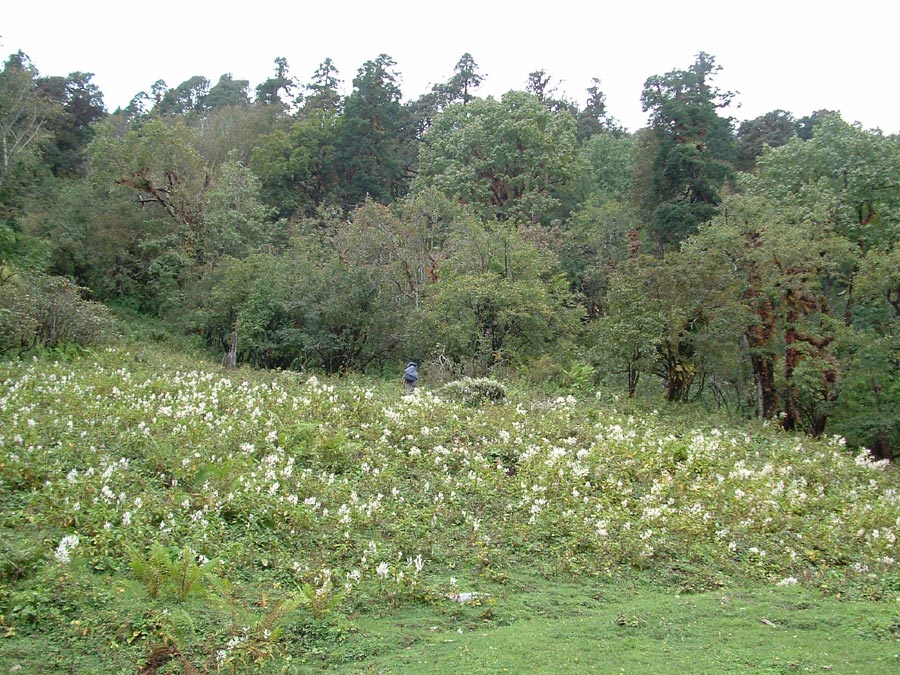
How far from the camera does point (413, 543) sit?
7.52m

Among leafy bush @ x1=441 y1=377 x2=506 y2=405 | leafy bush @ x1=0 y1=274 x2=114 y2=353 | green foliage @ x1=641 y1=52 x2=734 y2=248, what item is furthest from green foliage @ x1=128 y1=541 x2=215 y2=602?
green foliage @ x1=641 y1=52 x2=734 y2=248

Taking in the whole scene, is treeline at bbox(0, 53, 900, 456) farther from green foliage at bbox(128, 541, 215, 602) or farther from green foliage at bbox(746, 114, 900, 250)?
green foliage at bbox(128, 541, 215, 602)

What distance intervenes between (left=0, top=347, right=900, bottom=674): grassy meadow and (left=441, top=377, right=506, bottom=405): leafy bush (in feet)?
6.02

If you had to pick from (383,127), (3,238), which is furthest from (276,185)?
(3,238)

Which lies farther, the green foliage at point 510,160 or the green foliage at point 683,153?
→ the green foliage at point 510,160

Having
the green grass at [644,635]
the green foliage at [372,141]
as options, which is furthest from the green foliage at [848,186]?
the green foliage at [372,141]

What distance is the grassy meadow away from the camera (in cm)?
546

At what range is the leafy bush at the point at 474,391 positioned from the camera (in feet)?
47.8

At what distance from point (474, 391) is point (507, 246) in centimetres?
799

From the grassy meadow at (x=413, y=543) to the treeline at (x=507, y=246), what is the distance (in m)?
5.28

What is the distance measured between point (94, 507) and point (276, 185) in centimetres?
3504

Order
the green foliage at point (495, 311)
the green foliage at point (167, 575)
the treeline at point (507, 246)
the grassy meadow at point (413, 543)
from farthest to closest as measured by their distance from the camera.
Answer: the green foliage at point (495, 311)
the treeline at point (507, 246)
the green foliage at point (167, 575)
the grassy meadow at point (413, 543)

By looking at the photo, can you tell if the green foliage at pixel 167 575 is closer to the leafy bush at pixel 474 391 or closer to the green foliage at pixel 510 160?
the leafy bush at pixel 474 391

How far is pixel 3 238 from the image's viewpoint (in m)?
13.8
